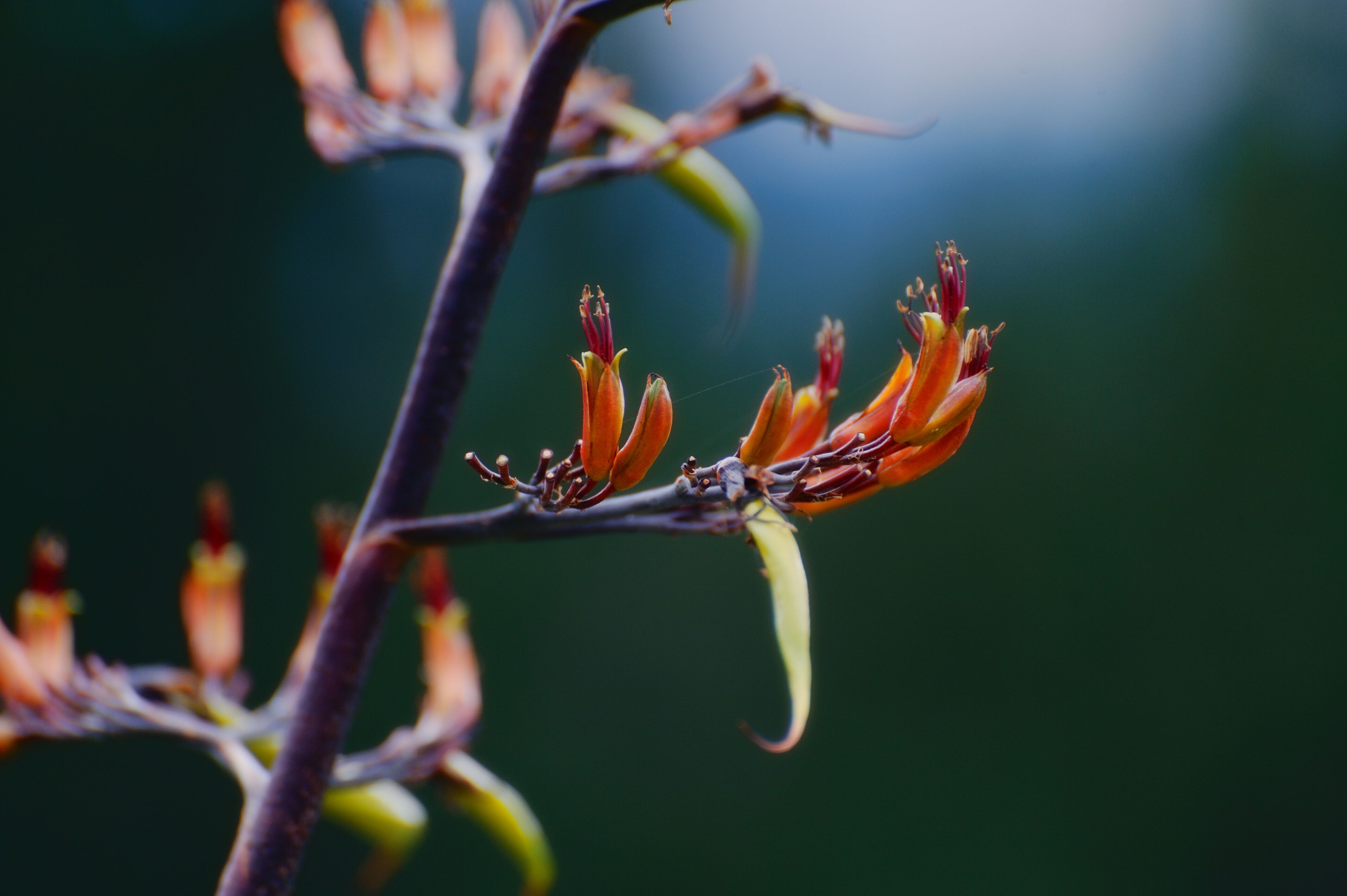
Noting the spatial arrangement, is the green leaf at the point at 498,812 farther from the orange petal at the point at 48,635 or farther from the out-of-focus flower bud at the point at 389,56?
the out-of-focus flower bud at the point at 389,56

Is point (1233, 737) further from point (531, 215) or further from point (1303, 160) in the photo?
point (531, 215)

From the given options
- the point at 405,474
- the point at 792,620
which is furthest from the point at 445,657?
the point at 792,620

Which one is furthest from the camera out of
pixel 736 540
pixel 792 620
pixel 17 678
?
pixel 736 540

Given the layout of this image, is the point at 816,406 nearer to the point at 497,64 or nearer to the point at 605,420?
the point at 605,420

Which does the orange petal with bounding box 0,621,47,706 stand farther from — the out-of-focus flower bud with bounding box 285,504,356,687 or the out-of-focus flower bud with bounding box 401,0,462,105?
the out-of-focus flower bud with bounding box 401,0,462,105

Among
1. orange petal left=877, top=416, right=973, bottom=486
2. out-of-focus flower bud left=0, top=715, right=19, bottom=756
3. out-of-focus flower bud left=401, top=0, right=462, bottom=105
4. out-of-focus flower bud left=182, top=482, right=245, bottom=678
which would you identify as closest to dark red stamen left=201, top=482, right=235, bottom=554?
out-of-focus flower bud left=182, top=482, right=245, bottom=678

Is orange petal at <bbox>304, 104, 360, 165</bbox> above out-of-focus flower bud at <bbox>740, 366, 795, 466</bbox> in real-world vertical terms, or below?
above

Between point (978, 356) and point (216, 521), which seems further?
point (216, 521)
